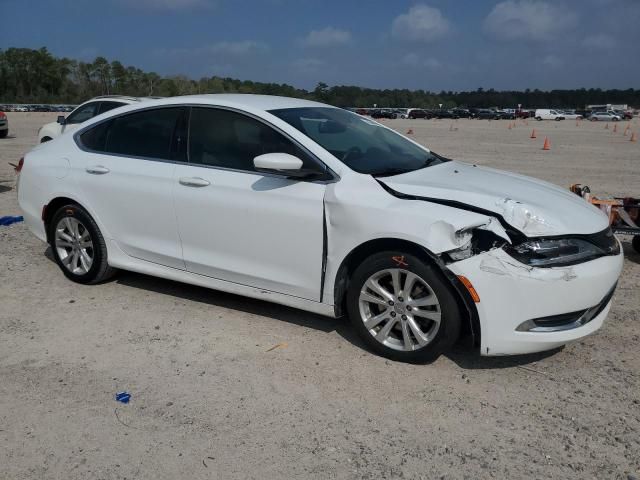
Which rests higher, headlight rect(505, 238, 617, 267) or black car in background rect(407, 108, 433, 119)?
headlight rect(505, 238, 617, 267)

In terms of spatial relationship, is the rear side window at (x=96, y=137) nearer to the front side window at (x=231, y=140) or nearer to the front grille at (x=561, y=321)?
the front side window at (x=231, y=140)

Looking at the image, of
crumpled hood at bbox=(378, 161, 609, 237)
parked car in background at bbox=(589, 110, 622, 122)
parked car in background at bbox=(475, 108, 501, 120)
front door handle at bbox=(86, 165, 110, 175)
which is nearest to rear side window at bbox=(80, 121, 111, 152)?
front door handle at bbox=(86, 165, 110, 175)

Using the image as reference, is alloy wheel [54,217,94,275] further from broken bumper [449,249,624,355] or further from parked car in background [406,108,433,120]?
parked car in background [406,108,433,120]

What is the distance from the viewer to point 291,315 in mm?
4789

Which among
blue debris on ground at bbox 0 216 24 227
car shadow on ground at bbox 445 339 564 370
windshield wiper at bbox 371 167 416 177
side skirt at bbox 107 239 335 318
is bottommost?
blue debris on ground at bbox 0 216 24 227

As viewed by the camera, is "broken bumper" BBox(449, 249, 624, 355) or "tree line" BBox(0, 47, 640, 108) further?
"tree line" BBox(0, 47, 640, 108)

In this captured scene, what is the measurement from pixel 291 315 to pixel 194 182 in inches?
50.7

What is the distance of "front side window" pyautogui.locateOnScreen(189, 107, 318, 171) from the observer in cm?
433

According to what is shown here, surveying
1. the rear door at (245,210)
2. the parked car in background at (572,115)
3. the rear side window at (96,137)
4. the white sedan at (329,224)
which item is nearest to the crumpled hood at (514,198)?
the white sedan at (329,224)

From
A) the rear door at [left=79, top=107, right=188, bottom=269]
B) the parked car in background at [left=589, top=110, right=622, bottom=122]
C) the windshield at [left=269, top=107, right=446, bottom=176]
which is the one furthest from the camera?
the parked car in background at [left=589, top=110, right=622, bottom=122]

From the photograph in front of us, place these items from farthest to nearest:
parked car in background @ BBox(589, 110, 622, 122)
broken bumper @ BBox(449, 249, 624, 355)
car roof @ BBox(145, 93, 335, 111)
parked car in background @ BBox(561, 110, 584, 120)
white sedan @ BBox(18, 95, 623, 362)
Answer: parked car in background @ BBox(561, 110, 584, 120)
parked car in background @ BBox(589, 110, 622, 122)
car roof @ BBox(145, 93, 335, 111)
white sedan @ BBox(18, 95, 623, 362)
broken bumper @ BBox(449, 249, 624, 355)

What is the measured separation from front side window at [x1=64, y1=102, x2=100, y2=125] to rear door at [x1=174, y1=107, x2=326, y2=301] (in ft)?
30.6

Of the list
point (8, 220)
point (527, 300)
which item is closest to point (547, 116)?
point (8, 220)

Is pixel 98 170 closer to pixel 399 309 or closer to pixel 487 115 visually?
pixel 399 309
